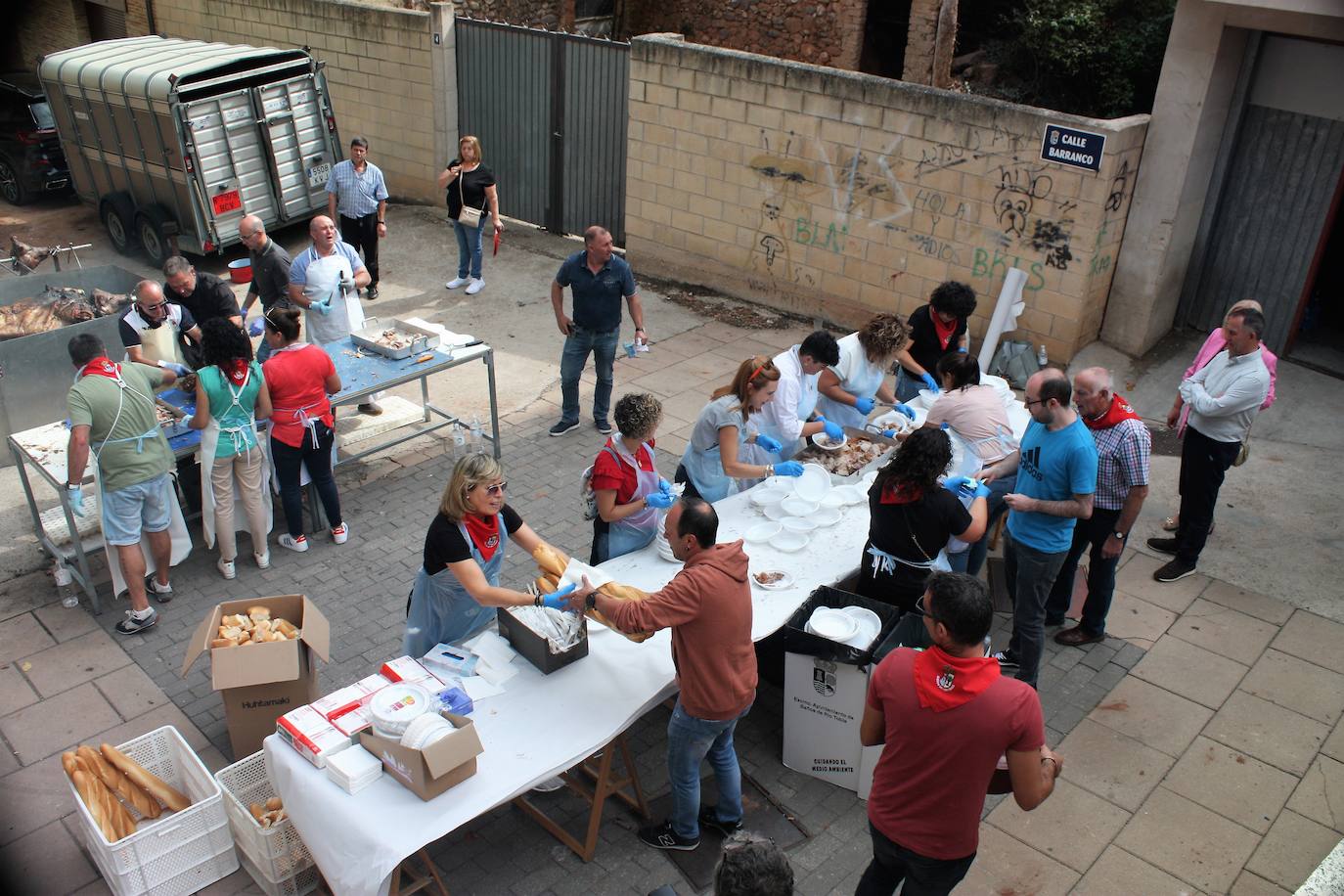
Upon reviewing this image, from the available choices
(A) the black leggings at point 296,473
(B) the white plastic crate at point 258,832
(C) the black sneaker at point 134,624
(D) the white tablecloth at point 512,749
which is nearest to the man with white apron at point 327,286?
(A) the black leggings at point 296,473

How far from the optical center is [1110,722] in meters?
5.79

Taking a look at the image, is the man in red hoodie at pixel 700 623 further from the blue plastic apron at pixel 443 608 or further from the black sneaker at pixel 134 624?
the black sneaker at pixel 134 624

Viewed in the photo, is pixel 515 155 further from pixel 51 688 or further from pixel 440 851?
pixel 440 851

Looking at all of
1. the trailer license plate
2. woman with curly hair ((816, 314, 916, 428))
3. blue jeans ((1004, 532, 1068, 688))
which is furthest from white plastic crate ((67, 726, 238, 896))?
the trailer license plate

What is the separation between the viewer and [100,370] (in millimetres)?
5879

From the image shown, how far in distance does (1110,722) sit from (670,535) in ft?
9.79

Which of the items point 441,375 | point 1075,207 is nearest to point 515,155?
point 441,375

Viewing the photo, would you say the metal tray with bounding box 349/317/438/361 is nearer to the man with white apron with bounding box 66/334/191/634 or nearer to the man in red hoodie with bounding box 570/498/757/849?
the man with white apron with bounding box 66/334/191/634

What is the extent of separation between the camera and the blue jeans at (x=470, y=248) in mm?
11406

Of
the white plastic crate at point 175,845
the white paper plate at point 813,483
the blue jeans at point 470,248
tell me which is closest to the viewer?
the white plastic crate at point 175,845

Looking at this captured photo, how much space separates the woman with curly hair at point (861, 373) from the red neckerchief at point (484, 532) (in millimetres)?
2694

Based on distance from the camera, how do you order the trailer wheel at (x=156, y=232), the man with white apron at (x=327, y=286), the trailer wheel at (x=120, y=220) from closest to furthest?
the man with white apron at (x=327, y=286)
the trailer wheel at (x=156, y=232)
the trailer wheel at (x=120, y=220)

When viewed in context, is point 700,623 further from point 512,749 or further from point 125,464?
point 125,464

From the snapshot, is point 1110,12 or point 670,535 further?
point 1110,12
